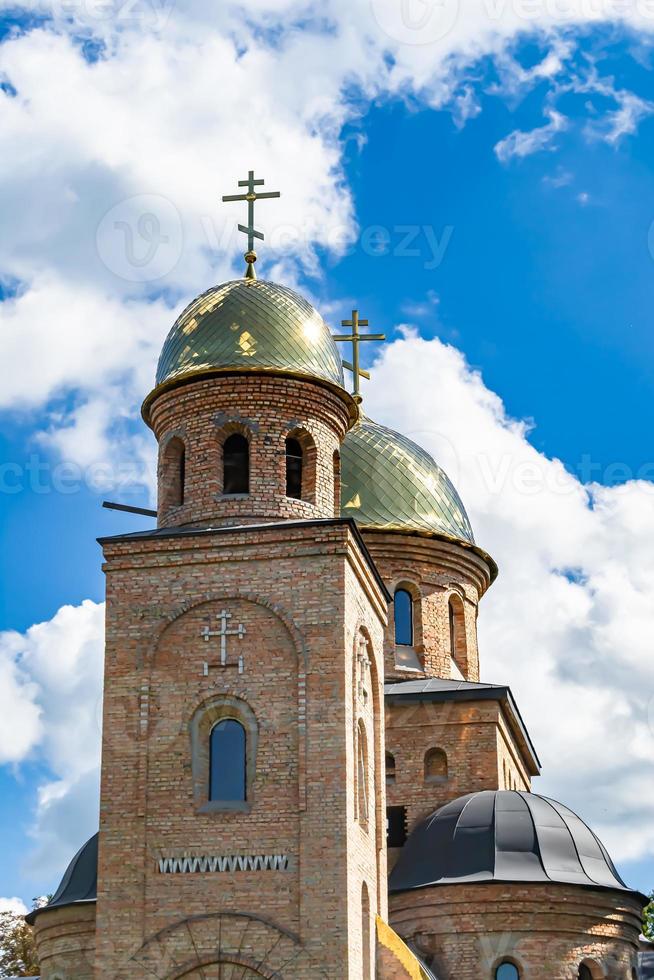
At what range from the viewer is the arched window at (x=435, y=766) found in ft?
80.3

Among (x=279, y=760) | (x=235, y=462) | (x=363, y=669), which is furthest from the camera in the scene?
(x=235, y=462)

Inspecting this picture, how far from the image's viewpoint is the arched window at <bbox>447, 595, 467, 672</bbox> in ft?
89.1

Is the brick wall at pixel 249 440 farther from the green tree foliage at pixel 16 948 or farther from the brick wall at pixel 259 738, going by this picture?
the green tree foliage at pixel 16 948

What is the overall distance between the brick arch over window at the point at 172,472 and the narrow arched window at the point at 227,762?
343 centimetres

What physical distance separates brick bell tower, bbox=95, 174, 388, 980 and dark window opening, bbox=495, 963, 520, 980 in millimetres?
2368

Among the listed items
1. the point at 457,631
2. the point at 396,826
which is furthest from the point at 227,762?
the point at 457,631

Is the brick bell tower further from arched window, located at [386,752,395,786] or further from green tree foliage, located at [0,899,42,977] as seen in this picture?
green tree foliage, located at [0,899,42,977]

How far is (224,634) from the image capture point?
1891cm

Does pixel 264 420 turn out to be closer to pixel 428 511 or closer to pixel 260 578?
pixel 260 578

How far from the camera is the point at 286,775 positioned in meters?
18.2

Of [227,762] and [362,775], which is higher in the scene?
[362,775]

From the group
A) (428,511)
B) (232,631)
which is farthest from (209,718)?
(428,511)

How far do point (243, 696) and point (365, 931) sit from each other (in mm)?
3270

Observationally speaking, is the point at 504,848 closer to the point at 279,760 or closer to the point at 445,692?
the point at 445,692
